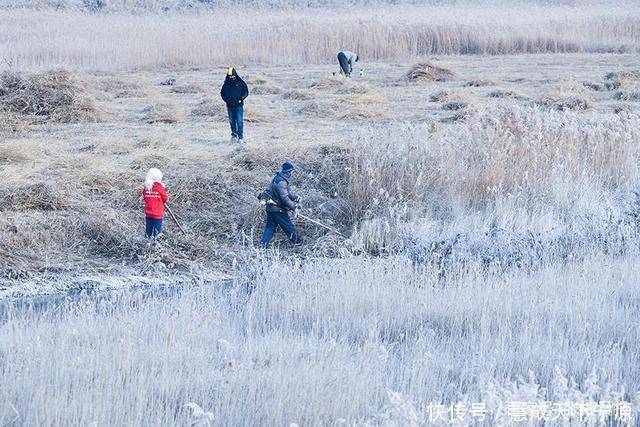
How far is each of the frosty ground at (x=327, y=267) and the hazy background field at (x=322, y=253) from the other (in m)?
0.03

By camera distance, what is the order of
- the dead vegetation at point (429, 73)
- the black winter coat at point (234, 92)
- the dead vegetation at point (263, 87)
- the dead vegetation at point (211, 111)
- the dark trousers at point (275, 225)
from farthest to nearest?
the dead vegetation at point (429, 73)
the dead vegetation at point (263, 87)
the dead vegetation at point (211, 111)
the black winter coat at point (234, 92)
the dark trousers at point (275, 225)

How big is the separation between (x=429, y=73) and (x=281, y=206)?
14559 mm

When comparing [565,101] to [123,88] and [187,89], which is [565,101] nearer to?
[187,89]

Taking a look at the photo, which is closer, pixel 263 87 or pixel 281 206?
pixel 281 206

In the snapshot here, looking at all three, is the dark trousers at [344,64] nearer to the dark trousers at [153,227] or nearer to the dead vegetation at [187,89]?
the dead vegetation at [187,89]

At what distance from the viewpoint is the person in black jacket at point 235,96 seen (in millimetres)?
13950

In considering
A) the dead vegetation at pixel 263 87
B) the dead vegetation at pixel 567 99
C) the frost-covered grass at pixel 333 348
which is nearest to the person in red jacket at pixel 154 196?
the frost-covered grass at pixel 333 348

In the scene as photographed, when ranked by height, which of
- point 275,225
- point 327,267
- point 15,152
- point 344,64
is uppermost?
point 344,64

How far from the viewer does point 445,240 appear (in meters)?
9.19

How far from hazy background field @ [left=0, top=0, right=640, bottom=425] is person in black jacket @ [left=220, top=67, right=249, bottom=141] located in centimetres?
48

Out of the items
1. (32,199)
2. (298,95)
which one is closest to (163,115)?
(298,95)

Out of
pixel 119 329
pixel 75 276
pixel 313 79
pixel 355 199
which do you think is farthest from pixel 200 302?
pixel 313 79

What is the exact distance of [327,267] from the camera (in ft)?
25.8

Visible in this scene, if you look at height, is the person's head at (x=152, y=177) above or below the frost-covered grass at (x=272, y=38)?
below
